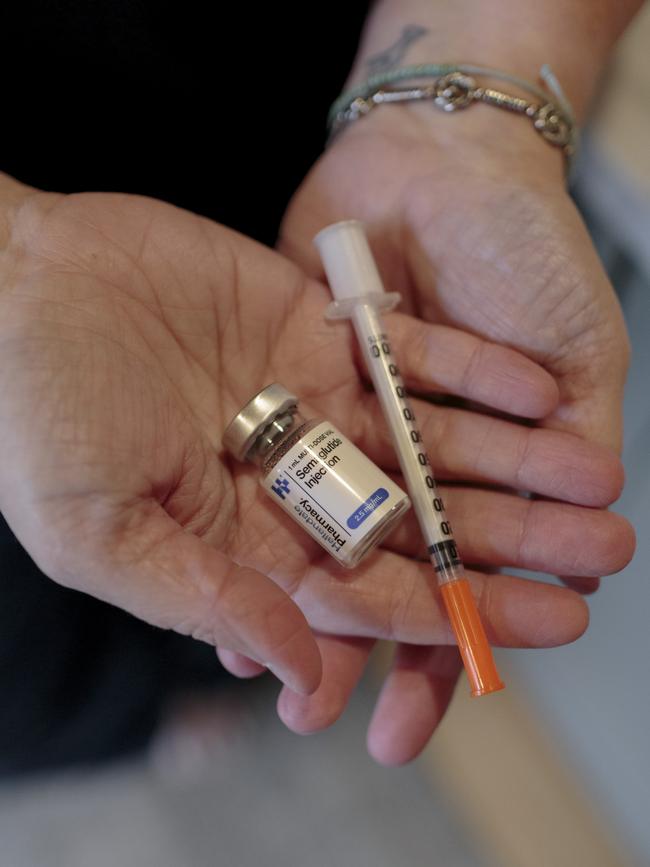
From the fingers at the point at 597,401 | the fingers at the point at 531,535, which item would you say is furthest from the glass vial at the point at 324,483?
the fingers at the point at 597,401

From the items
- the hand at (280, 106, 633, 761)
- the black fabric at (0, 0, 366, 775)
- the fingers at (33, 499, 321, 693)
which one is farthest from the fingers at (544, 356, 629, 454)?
the black fabric at (0, 0, 366, 775)

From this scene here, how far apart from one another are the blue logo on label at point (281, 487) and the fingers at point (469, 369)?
0.24 m

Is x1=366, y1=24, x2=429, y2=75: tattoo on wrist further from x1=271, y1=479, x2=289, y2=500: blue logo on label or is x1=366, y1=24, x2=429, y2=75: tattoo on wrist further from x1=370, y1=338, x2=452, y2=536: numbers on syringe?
x1=271, y1=479, x2=289, y2=500: blue logo on label

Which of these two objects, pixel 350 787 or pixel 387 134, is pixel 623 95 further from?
pixel 350 787

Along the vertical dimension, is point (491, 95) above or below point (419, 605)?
above

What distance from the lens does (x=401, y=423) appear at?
2.54 feet

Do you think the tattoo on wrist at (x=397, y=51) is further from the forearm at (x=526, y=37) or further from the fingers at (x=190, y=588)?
the fingers at (x=190, y=588)

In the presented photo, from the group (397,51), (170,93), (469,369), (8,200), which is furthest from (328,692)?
(397,51)

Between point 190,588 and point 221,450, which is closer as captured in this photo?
point 190,588

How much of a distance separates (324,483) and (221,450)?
0.14 metres

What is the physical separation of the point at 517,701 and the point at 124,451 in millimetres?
1071

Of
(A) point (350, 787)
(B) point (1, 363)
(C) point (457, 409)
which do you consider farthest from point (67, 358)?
(A) point (350, 787)

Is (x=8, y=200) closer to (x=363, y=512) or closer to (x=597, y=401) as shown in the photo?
(x=363, y=512)

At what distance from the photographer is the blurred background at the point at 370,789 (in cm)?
120
